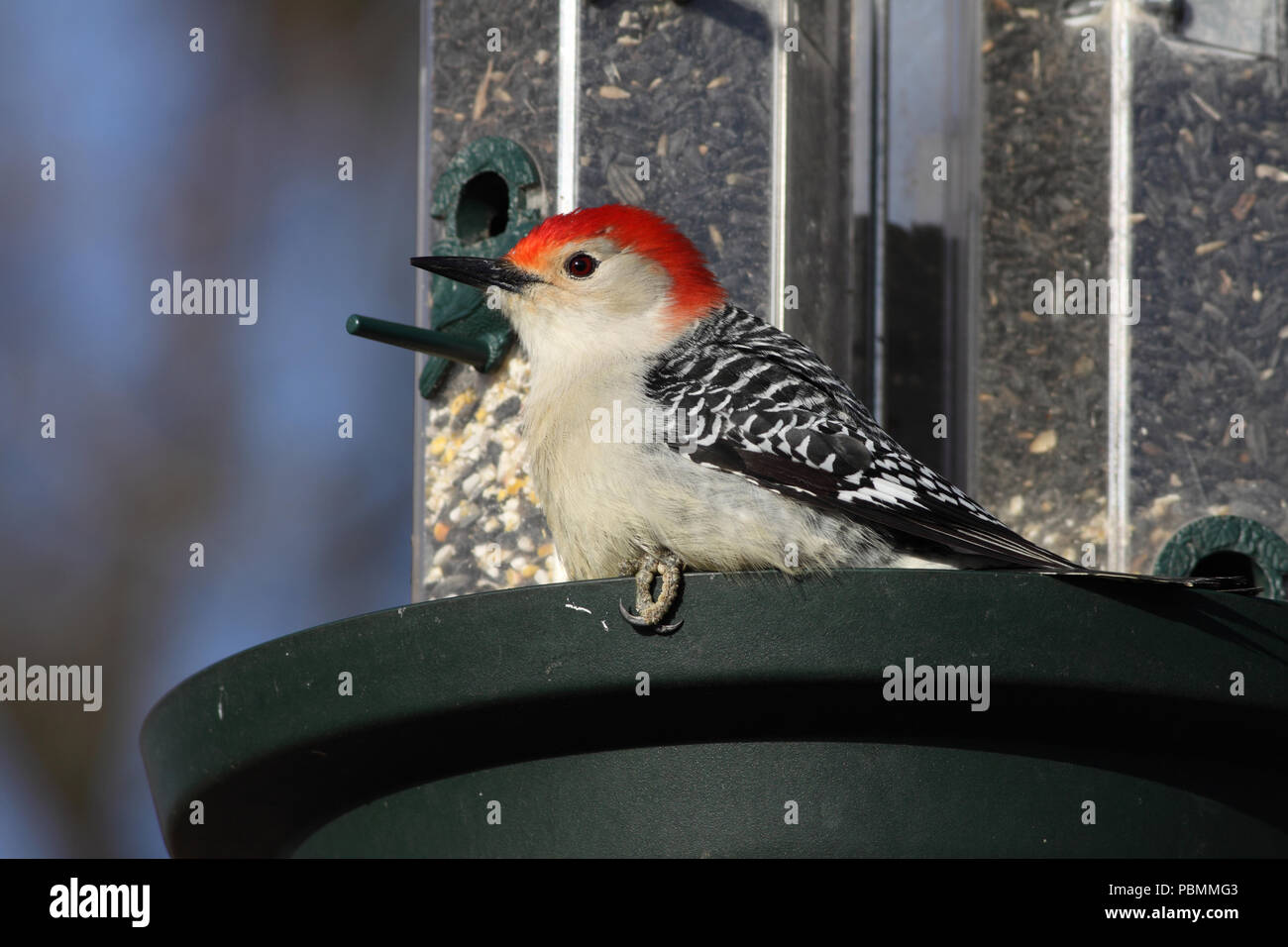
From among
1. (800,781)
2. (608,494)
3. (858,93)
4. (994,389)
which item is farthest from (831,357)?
(800,781)

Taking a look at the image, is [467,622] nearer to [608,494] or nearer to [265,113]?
[608,494]

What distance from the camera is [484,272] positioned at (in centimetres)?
489

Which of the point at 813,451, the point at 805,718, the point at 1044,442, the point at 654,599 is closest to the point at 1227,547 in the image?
the point at 1044,442

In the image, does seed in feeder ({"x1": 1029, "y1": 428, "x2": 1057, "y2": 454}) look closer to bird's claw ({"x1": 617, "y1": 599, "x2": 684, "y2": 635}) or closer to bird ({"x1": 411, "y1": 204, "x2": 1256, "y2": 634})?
bird ({"x1": 411, "y1": 204, "x2": 1256, "y2": 634})

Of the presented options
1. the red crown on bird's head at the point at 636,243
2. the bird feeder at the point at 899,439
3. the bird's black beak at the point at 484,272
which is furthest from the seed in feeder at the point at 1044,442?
the bird's black beak at the point at 484,272

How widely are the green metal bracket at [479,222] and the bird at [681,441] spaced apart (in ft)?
1.21

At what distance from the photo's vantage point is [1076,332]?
5633mm

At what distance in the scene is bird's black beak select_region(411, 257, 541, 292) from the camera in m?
4.84

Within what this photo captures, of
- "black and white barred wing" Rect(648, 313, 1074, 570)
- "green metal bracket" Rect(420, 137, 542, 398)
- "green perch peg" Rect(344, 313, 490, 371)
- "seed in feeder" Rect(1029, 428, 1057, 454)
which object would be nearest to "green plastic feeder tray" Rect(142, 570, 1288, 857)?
"black and white barred wing" Rect(648, 313, 1074, 570)

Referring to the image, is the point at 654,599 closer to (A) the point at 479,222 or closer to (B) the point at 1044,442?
(A) the point at 479,222

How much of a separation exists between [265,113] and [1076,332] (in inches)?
179

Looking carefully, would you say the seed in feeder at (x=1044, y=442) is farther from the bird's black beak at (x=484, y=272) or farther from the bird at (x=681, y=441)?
the bird's black beak at (x=484, y=272)
